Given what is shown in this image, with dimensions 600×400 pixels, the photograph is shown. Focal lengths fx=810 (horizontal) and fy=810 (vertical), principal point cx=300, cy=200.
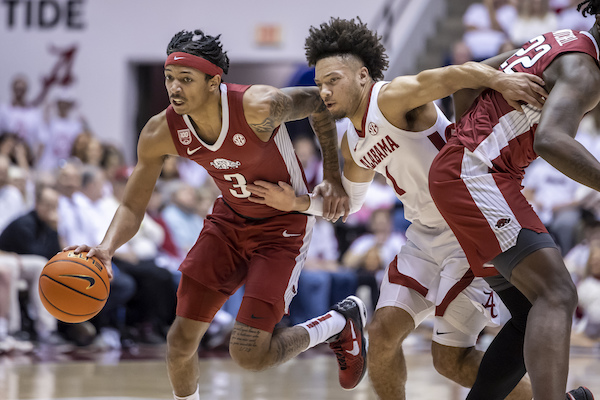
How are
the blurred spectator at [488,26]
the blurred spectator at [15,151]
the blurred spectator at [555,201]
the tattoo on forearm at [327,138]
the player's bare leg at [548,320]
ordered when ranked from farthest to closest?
the blurred spectator at [488,26], the blurred spectator at [15,151], the blurred spectator at [555,201], the tattoo on forearm at [327,138], the player's bare leg at [548,320]

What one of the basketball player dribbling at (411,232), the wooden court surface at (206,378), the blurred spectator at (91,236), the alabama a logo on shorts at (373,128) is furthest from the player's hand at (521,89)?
the blurred spectator at (91,236)

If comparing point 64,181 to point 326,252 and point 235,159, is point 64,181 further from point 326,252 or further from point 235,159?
point 235,159

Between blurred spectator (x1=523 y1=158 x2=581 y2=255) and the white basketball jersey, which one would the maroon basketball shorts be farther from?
blurred spectator (x1=523 y1=158 x2=581 y2=255)

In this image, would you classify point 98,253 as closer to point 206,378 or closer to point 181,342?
point 181,342

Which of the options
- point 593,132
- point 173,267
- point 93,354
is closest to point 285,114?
point 93,354

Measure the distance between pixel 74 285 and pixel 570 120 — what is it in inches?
94.6

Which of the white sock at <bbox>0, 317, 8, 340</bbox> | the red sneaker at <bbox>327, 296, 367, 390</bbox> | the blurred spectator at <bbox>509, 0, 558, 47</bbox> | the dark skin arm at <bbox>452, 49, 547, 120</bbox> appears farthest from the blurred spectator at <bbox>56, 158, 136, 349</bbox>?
the blurred spectator at <bbox>509, 0, 558, 47</bbox>

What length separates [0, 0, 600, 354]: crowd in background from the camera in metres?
7.91

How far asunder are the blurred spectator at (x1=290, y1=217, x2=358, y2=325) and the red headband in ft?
16.2

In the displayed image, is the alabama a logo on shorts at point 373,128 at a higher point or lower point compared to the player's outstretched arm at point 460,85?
lower

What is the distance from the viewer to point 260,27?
13.5m

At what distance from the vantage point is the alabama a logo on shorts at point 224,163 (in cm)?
418

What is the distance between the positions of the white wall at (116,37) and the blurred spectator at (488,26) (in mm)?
2204

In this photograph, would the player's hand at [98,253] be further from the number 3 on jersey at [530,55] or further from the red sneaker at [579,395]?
the red sneaker at [579,395]
